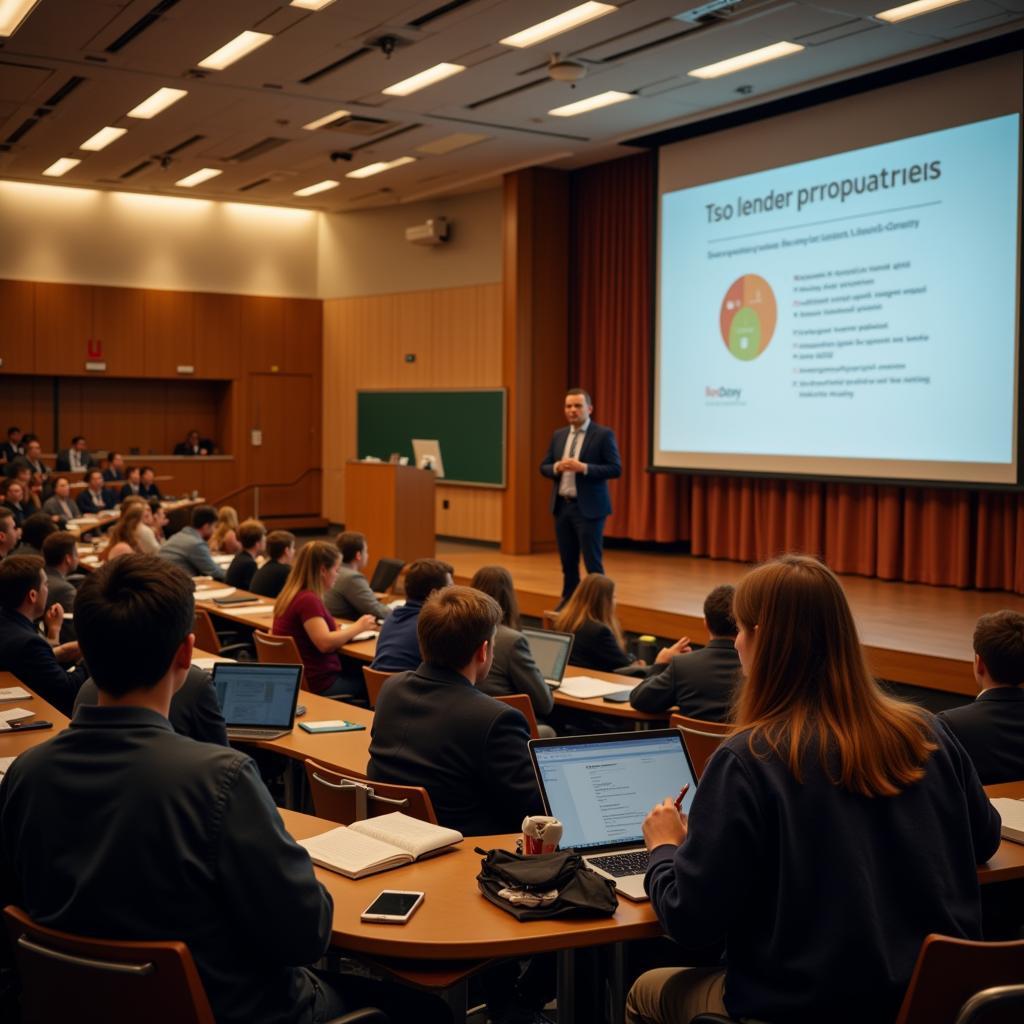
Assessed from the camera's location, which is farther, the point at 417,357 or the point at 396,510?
the point at 417,357

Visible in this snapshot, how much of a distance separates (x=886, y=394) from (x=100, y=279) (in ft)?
36.4

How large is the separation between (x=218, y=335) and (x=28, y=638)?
13.0 metres

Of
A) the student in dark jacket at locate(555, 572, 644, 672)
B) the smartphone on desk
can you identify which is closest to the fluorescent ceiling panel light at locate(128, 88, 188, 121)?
the student in dark jacket at locate(555, 572, 644, 672)

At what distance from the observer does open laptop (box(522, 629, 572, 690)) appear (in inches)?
197

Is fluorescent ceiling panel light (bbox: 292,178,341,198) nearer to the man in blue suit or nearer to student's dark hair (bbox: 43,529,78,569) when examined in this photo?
the man in blue suit

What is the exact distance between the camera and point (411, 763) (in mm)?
2920

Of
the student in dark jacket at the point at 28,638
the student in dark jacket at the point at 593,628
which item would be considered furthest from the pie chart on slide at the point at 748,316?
the student in dark jacket at the point at 28,638

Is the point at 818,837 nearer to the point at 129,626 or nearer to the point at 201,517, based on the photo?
the point at 129,626

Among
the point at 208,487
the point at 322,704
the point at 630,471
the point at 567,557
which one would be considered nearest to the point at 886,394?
the point at 567,557

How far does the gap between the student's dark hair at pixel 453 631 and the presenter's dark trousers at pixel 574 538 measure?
5.53 metres

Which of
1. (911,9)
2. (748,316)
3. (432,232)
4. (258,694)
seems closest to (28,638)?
(258,694)

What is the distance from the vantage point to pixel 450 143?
11633 mm

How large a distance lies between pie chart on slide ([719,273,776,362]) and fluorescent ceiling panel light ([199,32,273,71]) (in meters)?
4.63

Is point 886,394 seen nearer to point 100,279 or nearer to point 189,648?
point 189,648
